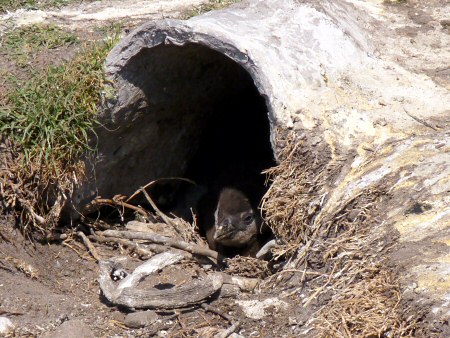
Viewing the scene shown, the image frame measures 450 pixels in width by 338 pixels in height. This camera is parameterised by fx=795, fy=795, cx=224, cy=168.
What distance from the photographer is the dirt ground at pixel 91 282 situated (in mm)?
4656

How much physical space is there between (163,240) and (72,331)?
148 centimetres

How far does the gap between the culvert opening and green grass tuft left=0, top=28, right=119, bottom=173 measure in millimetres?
304

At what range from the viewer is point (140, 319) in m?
4.82

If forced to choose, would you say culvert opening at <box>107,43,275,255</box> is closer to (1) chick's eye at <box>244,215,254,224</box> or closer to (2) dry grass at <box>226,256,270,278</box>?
(1) chick's eye at <box>244,215,254,224</box>

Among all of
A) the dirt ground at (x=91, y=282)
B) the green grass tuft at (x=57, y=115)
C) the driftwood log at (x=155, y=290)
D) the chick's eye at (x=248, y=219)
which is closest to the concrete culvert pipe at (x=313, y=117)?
the green grass tuft at (x=57, y=115)

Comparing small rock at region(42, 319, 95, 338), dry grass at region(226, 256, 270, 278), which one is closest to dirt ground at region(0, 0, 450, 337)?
small rock at region(42, 319, 95, 338)

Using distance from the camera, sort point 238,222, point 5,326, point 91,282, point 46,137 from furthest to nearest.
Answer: point 238,222 → point 91,282 → point 46,137 → point 5,326

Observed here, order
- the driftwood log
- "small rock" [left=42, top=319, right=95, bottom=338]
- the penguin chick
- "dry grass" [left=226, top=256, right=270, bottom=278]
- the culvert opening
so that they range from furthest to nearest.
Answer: the penguin chick → the culvert opening → "dry grass" [left=226, top=256, right=270, bottom=278] → the driftwood log → "small rock" [left=42, top=319, right=95, bottom=338]

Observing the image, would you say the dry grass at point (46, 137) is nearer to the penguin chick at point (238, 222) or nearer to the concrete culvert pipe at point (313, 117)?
the concrete culvert pipe at point (313, 117)

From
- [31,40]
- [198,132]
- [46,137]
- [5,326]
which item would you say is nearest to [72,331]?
[5,326]

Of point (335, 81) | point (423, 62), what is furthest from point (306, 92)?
point (423, 62)

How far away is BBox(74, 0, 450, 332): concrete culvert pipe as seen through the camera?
14.5 ft

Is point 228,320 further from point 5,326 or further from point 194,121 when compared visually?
point 194,121

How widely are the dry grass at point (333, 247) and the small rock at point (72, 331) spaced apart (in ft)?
3.99
